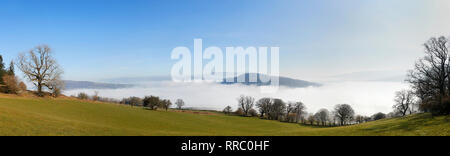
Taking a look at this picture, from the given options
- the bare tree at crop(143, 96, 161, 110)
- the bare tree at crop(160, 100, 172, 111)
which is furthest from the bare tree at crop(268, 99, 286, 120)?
the bare tree at crop(143, 96, 161, 110)

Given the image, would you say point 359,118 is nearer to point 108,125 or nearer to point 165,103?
point 165,103

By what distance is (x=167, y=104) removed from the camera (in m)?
78.0

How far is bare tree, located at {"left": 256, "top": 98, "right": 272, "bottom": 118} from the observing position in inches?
3807

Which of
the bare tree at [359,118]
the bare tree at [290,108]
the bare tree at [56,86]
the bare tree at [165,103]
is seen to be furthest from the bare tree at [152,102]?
the bare tree at [359,118]

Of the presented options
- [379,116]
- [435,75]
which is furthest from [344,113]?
[435,75]

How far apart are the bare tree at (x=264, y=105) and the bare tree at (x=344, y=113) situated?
31488 millimetres

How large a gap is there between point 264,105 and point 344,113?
35840mm

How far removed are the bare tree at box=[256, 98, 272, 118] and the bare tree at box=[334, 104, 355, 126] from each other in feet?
103

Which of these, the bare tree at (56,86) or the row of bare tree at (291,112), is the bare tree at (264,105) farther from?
the bare tree at (56,86)

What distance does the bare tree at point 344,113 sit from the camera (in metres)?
91.6

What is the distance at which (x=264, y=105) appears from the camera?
97.3 m
